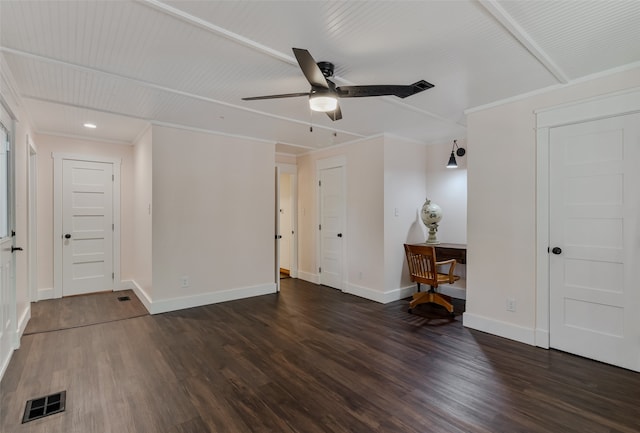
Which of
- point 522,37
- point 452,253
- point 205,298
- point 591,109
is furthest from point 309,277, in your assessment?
point 522,37

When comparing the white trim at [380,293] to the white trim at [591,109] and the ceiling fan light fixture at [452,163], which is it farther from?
the white trim at [591,109]

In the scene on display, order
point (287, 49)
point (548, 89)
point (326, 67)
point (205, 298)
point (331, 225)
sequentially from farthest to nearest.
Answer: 1. point (331, 225)
2. point (205, 298)
3. point (548, 89)
4. point (326, 67)
5. point (287, 49)

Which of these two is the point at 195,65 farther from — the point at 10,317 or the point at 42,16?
the point at 10,317

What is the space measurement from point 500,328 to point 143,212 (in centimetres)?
481

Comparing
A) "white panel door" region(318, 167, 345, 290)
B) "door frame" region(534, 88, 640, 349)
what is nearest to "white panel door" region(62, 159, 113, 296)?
"white panel door" region(318, 167, 345, 290)

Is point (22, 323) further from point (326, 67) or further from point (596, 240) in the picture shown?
point (596, 240)

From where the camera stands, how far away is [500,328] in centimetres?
337

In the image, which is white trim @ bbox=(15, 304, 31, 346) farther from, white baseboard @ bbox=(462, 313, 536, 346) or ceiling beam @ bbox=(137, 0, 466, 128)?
white baseboard @ bbox=(462, 313, 536, 346)

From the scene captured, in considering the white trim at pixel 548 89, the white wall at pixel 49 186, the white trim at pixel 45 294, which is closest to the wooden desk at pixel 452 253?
the white trim at pixel 548 89

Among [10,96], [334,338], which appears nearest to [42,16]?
[10,96]

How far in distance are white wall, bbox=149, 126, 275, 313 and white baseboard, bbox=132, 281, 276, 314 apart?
1 centimetres

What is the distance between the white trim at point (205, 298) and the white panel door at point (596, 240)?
12.4ft

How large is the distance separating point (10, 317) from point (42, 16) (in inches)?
103

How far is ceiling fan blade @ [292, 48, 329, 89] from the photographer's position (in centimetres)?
181
